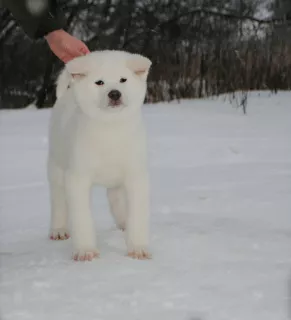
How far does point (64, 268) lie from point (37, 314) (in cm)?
44

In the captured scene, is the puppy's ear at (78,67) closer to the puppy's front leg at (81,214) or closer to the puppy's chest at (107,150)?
the puppy's chest at (107,150)

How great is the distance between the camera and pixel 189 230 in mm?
2812

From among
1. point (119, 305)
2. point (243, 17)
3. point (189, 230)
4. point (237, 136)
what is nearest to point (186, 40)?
point (243, 17)

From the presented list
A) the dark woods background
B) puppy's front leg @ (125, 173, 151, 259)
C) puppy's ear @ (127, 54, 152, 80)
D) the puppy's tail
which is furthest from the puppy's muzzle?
the dark woods background

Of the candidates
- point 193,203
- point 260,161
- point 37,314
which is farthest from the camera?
point 260,161

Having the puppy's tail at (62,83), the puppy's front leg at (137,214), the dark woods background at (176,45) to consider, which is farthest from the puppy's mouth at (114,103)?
the dark woods background at (176,45)

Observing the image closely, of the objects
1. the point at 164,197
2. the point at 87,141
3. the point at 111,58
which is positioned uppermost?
the point at 111,58

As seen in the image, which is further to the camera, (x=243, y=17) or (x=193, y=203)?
(x=243, y=17)

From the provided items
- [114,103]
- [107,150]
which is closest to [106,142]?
[107,150]

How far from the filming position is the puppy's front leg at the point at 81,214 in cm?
243

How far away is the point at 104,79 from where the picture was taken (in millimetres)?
2324

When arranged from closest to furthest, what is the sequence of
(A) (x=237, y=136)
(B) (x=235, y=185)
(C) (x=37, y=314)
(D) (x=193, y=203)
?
(C) (x=37, y=314)
(D) (x=193, y=203)
(B) (x=235, y=185)
(A) (x=237, y=136)

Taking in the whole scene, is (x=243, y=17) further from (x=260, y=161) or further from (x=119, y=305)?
(x=119, y=305)

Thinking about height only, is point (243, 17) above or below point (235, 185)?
above
